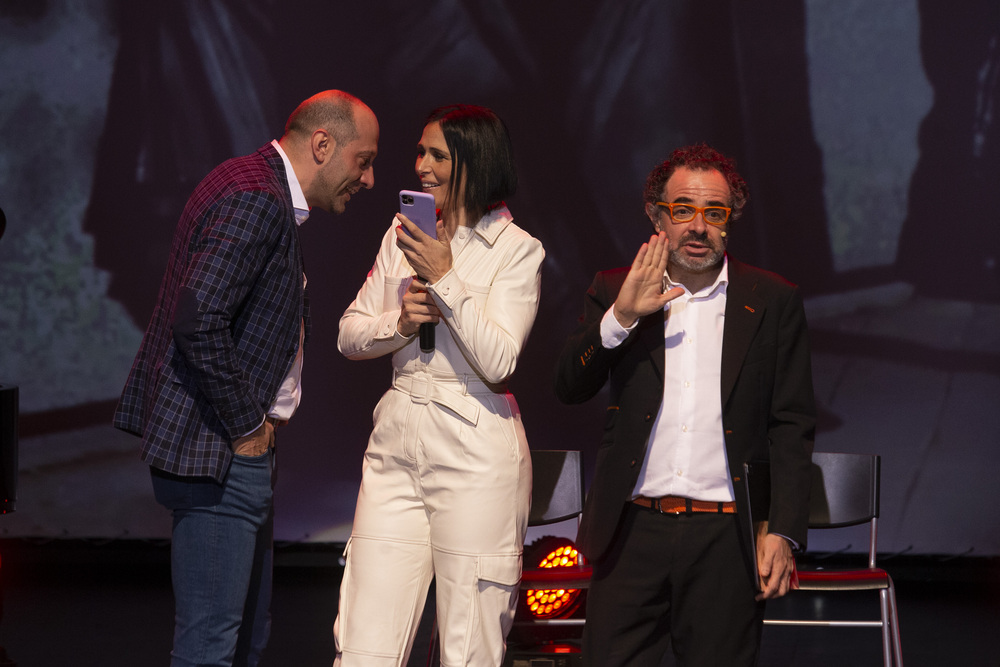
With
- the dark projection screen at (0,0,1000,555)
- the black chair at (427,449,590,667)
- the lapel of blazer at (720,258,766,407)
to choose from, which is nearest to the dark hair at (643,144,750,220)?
the lapel of blazer at (720,258,766,407)

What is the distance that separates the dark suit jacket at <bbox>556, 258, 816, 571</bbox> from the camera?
7.44ft

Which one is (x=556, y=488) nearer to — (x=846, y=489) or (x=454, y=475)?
(x=846, y=489)

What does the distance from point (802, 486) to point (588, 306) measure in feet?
2.29

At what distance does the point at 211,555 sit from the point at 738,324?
1.35 m

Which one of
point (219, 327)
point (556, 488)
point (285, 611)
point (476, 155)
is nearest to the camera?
point (219, 327)

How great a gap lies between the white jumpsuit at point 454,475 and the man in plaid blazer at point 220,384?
25 cm

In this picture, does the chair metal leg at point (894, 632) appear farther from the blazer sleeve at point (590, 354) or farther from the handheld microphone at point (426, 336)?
the handheld microphone at point (426, 336)

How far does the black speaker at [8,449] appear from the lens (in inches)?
143

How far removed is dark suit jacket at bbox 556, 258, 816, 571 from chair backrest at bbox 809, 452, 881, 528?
3.95 ft

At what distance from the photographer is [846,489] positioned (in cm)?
346

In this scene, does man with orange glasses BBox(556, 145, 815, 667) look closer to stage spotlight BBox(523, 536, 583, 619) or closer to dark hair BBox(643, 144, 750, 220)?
dark hair BBox(643, 144, 750, 220)

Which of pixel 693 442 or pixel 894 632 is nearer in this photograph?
pixel 693 442

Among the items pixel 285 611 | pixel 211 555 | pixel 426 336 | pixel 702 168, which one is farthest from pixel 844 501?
pixel 285 611

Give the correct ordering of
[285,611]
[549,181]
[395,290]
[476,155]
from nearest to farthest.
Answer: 1. [476,155]
2. [395,290]
3. [285,611]
4. [549,181]
